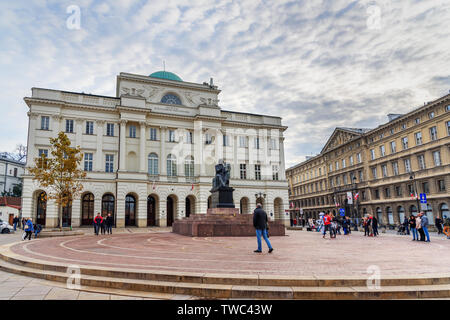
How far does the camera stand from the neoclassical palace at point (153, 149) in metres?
39.3

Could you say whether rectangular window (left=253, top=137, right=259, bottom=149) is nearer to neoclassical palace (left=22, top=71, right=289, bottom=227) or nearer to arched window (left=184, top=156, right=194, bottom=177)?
neoclassical palace (left=22, top=71, right=289, bottom=227)

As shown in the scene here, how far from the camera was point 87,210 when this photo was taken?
4072 cm

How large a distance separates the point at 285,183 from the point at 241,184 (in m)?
7.85

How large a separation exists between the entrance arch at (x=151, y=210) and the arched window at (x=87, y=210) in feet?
24.7

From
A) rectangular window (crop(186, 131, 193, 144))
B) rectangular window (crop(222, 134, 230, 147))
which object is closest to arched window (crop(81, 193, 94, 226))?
rectangular window (crop(186, 131, 193, 144))

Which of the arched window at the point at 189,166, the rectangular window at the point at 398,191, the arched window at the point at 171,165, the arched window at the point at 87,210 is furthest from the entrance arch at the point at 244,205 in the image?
the rectangular window at the point at 398,191

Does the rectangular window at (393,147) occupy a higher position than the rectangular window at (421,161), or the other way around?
the rectangular window at (393,147)

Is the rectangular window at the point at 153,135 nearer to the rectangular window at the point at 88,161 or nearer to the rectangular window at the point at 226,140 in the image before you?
the rectangular window at the point at 88,161

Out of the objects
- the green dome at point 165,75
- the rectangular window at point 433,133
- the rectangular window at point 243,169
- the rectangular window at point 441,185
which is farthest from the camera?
the green dome at point 165,75

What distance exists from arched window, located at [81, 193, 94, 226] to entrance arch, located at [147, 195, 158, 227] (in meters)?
7.54

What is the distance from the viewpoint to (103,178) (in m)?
40.5

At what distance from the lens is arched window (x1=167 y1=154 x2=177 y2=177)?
146 ft

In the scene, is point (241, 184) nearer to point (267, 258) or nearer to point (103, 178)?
point (103, 178)
